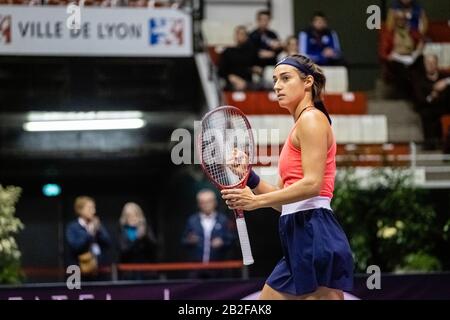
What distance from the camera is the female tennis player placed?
4535mm

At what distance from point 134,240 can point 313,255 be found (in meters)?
5.15

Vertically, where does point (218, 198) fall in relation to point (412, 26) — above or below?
below

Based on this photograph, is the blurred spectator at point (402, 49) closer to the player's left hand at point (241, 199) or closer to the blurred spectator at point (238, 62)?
the blurred spectator at point (238, 62)

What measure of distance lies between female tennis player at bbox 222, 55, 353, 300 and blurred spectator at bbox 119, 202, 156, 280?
487cm

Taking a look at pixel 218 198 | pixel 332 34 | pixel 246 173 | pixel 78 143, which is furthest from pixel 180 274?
pixel 246 173

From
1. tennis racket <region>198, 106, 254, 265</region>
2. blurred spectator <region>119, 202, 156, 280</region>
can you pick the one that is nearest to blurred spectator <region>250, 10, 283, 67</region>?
blurred spectator <region>119, 202, 156, 280</region>

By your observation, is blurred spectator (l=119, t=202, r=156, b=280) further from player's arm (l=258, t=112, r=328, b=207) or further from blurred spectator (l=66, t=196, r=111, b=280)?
player's arm (l=258, t=112, r=328, b=207)

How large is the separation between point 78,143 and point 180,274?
454 centimetres

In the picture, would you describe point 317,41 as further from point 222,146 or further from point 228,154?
point 228,154

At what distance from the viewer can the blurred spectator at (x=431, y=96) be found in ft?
40.3

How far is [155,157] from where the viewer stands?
1612 cm

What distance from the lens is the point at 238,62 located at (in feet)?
40.8

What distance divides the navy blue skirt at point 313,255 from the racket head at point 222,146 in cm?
29

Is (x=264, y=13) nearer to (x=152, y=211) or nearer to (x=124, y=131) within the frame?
(x=124, y=131)
